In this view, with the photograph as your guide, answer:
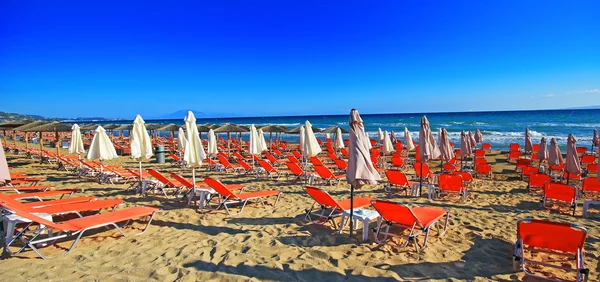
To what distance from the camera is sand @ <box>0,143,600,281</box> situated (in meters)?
3.23

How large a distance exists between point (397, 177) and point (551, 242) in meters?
4.08

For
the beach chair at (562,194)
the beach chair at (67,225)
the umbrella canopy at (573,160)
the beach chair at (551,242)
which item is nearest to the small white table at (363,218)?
the beach chair at (551,242)

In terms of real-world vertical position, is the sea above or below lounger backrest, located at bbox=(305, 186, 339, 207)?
below

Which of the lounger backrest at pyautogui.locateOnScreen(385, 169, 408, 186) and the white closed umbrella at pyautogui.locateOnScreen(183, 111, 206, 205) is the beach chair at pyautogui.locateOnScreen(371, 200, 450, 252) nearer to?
the lounger backrest at pyautogui.locateOnScreen(385, 169, 408, 186)

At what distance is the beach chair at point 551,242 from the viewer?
3.11 meters

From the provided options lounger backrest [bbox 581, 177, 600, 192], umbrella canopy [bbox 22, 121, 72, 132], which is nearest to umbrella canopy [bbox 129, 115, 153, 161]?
umbrella canopy [bbox 22, 121, 72, 132]

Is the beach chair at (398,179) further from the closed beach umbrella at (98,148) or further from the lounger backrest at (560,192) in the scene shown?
the closed beach umbrella at (98,148)

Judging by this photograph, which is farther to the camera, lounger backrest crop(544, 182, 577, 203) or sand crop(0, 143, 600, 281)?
lounger backrest crop(544, 182, 577, 203)

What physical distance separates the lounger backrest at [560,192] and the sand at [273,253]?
44 cm

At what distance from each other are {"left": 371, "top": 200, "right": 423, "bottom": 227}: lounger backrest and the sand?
336 millimetres

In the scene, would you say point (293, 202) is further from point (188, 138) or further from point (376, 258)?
point (376, 258)

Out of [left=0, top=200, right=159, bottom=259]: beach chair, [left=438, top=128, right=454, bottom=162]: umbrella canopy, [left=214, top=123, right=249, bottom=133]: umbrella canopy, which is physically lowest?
[left=0, top=200, right=159, bottom=259]: beach chair

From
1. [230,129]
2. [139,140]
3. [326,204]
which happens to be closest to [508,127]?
[230,129]

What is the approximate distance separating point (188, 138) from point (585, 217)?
7.14 metres
